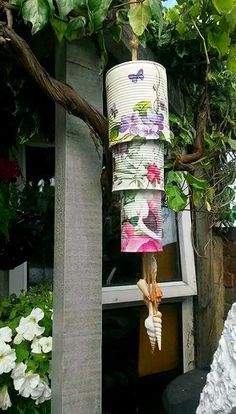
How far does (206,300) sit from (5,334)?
1.21m

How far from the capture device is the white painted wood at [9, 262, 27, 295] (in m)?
2.00

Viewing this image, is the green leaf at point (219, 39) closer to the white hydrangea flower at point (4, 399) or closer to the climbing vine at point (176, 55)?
the climbing vine at point (176, 55)

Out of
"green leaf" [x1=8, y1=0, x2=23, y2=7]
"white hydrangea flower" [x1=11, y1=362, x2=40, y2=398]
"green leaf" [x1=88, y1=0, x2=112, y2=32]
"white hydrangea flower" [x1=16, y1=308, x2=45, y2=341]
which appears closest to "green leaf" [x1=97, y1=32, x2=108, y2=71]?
"green leaf" [x1=88, y1=0, x2=112, y2=32]

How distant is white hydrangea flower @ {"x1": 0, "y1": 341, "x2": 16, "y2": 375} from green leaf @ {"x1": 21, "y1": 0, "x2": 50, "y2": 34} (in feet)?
2.88

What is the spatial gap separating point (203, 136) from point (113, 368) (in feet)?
3.98

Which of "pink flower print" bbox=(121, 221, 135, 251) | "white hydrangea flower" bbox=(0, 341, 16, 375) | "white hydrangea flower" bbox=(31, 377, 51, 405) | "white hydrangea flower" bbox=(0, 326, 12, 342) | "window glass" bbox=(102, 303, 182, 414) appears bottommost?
"window glass" bbox=(102, 303, 182, 414)

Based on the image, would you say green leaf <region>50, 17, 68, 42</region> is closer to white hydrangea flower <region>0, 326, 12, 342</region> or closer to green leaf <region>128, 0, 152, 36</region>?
green leaf <region>128, 0, 152, 36</region>

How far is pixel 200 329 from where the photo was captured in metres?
2.21

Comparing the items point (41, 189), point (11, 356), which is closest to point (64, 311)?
point (11, 356)

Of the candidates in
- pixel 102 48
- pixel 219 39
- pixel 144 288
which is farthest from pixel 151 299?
pixel 219 39

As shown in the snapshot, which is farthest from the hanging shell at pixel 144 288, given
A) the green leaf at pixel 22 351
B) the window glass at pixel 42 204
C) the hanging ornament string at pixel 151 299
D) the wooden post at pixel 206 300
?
the wooden post at pixel 206 300

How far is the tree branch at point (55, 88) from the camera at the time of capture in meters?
1.05

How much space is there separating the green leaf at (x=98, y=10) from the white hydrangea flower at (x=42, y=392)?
98 cm

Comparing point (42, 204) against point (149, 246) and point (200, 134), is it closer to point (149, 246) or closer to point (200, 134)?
point (200, 134)
